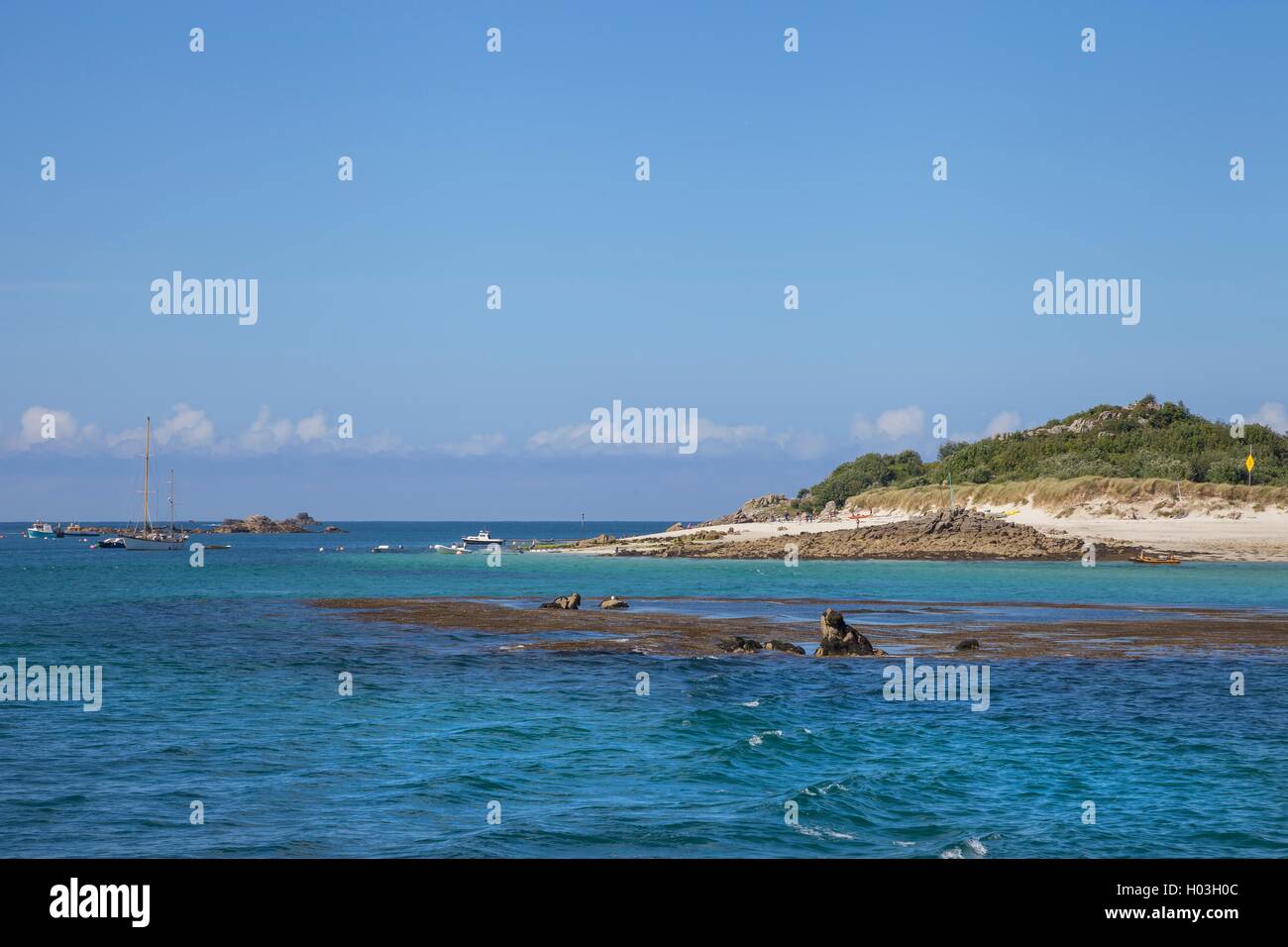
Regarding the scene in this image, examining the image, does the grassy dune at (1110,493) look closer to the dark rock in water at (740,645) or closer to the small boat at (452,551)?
the small boat at (452,551)

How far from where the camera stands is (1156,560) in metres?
101

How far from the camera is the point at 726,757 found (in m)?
22.0

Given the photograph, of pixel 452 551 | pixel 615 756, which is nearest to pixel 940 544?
pixel 452 551

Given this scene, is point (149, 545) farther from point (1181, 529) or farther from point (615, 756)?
point (615, 756)

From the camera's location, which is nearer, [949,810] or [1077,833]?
[1077,833]

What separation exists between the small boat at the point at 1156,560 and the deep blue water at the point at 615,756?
6737 cm

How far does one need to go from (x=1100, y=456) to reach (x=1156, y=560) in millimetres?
45371

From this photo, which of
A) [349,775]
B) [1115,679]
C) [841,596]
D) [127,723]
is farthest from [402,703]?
[841,596]

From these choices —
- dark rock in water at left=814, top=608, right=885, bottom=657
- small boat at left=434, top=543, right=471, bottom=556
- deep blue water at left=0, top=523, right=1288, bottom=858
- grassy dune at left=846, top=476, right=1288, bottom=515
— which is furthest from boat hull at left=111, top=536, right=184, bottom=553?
dark rock in water at left=814, top=608, right=885, bottom=657

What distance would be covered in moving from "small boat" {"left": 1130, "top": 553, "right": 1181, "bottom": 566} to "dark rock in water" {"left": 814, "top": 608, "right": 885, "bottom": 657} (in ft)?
230
